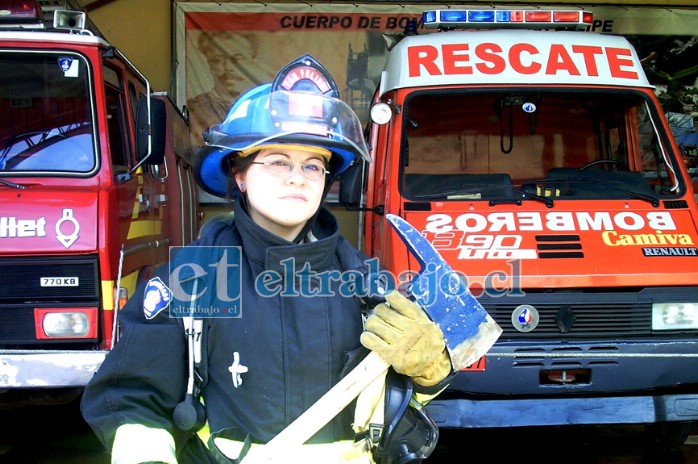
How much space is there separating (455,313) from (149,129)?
2642mm

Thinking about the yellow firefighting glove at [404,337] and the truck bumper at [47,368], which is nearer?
the yellow firefighting glove at [404,337]

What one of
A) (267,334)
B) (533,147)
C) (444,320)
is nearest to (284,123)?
(267,334)

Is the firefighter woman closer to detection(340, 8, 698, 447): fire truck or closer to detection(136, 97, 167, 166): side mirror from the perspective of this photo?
detection(340, 8, 698, 447): fire truck

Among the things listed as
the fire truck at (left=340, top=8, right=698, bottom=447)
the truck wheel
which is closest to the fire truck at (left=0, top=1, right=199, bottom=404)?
the fire truck at (left=340, top=8, right=698, bottom=447)

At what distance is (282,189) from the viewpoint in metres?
1.84

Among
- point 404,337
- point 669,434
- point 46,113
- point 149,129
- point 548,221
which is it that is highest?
point 46,113

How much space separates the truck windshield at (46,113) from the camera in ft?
13.1

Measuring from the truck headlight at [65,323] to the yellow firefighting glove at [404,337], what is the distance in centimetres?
236

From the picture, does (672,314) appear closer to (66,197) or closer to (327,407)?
(327,407)

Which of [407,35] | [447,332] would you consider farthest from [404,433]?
[407,35]

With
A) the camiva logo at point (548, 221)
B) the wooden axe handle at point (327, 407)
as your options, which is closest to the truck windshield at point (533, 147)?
the camiva logo at point (548, 221)

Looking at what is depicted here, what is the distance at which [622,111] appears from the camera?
197 inches

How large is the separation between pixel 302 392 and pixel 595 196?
10.1 ft

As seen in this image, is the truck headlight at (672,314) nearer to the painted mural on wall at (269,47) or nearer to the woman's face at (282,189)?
the woman's face at (282,189)
